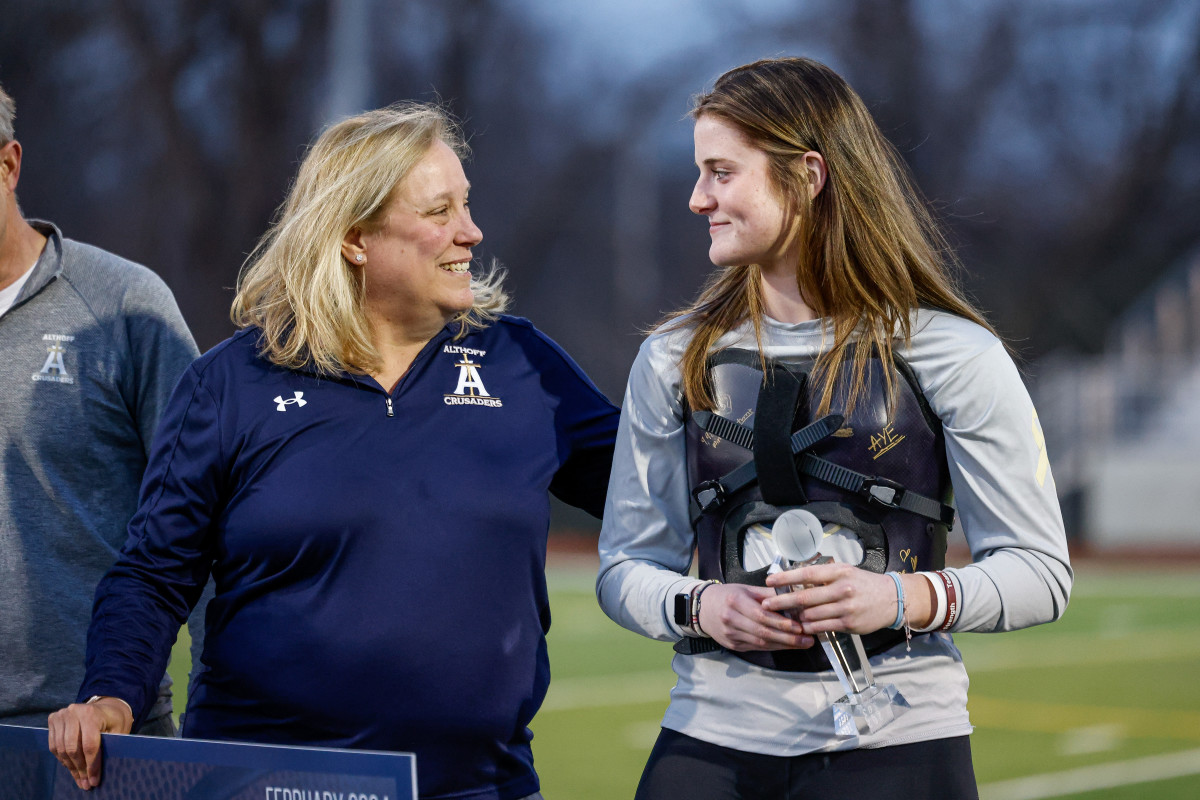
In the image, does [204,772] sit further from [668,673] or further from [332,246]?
[668,673]

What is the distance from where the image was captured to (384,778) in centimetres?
216

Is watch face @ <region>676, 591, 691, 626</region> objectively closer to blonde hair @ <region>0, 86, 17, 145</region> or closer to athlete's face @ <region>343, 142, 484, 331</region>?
athlete's face @ <region>343, 142, 484, 331</region>

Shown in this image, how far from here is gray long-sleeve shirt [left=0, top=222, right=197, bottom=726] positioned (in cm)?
318

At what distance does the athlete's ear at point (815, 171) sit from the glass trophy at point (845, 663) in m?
0.61

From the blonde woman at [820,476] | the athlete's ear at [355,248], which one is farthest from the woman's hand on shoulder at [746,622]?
the athlete's ear at [355,248]

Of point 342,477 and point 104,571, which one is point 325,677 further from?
point 104,571

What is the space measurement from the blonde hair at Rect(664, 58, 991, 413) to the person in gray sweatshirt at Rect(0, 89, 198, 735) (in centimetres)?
136

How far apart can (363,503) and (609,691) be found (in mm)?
8180

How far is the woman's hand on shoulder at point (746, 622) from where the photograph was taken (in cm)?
244

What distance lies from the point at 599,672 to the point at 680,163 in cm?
2197

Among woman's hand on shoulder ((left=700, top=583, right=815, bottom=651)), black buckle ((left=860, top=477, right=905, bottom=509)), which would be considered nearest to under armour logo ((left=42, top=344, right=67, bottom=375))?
woman's hand on shoulder ((left=700, top=583, right=815, bottom=651))

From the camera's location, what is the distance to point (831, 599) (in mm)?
2391

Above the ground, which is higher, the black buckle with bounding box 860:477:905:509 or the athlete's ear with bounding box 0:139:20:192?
the athlete's ear with bounding box 0:139:20:192

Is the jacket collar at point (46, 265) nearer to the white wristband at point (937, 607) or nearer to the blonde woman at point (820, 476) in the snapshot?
the blonde woman at point (820, 476)
